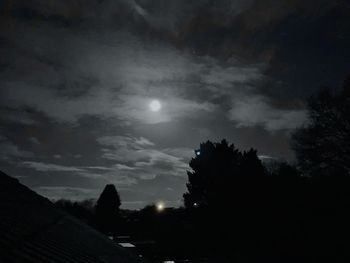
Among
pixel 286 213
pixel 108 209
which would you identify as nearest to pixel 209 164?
pixel 108 209

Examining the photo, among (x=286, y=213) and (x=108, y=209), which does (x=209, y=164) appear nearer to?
(x=108, y=209)

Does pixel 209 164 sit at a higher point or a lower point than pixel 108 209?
higher

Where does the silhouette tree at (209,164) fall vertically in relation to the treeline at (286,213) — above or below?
above

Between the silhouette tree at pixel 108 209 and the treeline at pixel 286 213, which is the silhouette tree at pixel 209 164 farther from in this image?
the silhouette tree at pixel 108 209

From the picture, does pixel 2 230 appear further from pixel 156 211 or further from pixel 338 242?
pixel 156 211

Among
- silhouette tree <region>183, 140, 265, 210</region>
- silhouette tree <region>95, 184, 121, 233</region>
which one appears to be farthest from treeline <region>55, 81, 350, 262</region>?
silhouette tree <region>95, 184, 121, 233</region>

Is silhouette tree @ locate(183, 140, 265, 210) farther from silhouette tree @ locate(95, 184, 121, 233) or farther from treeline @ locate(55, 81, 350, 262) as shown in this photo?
silhouette tree @ locate(95, 184, 121, 233)

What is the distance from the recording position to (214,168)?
40.0m

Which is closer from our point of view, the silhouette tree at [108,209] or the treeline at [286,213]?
the treeline at [286,213]

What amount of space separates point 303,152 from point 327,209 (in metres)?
7.43

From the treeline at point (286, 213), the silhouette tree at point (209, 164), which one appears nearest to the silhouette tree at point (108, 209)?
the treeline at point (286, 213)

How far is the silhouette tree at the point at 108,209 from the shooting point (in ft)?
123

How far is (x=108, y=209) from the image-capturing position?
38594 mm

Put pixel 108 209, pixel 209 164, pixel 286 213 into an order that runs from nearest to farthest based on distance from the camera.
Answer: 1. pixel 286 213
2. pixel 108 209
3. pixel 209 164
